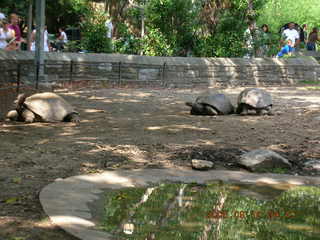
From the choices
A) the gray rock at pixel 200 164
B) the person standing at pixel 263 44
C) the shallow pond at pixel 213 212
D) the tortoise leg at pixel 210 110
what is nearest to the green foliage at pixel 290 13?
the person standing at pixel 263 44

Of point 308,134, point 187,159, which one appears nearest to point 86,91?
point 308,134

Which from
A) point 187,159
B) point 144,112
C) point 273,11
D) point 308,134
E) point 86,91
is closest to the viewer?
point 187,159

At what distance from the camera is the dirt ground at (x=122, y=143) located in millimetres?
5695

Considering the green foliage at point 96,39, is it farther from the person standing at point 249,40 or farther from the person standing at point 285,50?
the person standing at point 285,50

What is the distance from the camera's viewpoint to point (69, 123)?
33.0ft

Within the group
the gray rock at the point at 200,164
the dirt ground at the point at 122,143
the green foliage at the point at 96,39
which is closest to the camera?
the dirt ground at the point at 122,143

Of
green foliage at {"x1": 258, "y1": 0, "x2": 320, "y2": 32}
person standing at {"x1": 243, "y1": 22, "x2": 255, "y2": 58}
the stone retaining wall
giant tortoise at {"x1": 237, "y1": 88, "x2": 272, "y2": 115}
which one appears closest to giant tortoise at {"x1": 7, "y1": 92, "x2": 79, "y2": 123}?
the stone retaining wall

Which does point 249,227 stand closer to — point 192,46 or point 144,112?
point 144,112

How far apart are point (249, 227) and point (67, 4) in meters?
23.4

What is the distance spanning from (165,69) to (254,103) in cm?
537

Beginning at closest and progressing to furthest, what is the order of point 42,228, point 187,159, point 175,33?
point 42,228 → point 187,159 → point 175,33

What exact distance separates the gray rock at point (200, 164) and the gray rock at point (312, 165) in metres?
1.13

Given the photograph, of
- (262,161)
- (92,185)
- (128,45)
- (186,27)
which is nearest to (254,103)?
(262,161)

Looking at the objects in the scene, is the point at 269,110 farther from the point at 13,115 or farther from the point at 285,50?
the point at 285,50
